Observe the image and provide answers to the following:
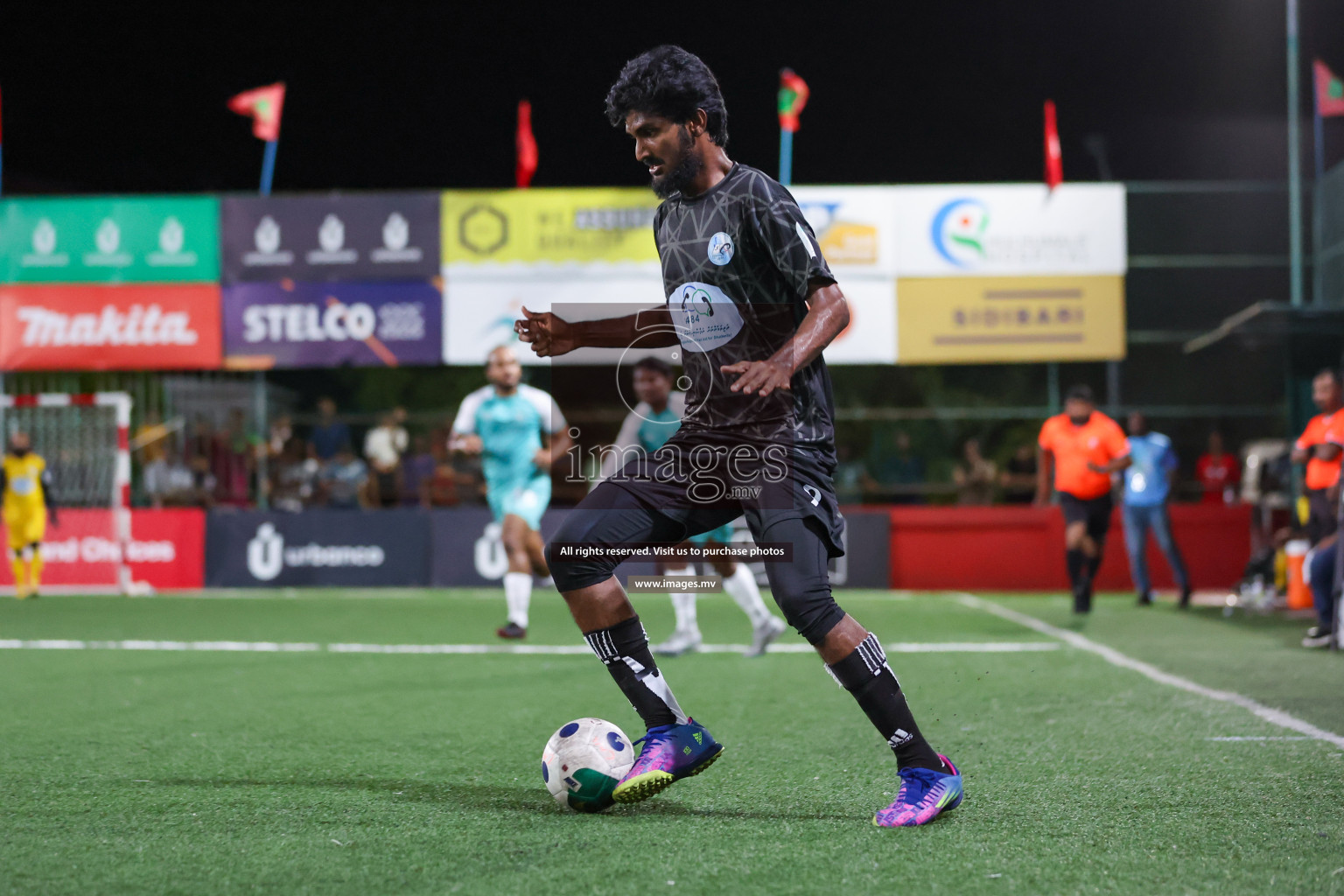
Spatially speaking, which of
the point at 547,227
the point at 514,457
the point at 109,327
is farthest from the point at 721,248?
the point at 109,327

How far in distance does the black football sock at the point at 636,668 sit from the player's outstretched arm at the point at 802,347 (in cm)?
92

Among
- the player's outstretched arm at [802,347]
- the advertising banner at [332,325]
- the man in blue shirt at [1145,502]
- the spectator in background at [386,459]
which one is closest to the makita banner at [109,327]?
the advertising banner at [332,325]

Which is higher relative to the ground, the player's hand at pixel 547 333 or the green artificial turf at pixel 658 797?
the player's hand at pixel 547 333

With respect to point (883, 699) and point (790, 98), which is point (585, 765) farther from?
point (790, 98)

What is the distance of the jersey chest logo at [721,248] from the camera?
12.5 ft

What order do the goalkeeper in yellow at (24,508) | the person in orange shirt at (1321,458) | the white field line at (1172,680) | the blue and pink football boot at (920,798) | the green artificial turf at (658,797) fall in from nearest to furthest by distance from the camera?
the green artificial turf at (658,797)
the blue and pink football boot at (920,798)
the white field line at (1172,680)
the person in orange shirt at (1321,458)
the goalkeeper in yellow at (24,508)

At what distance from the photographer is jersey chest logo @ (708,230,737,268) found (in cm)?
382

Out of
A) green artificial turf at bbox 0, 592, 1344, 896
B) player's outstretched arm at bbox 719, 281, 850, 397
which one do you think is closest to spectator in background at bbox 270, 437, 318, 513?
green artificial turf at bbox 0, 592, 1344, 896

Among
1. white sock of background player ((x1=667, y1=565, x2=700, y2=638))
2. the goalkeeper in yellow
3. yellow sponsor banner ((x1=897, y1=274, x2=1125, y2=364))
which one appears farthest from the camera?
yellow sponsor banner ((x1=897, y1=274, x2=1125, y2=364))

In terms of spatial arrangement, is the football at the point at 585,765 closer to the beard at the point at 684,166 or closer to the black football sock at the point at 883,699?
the black football sock at the point at 883,699

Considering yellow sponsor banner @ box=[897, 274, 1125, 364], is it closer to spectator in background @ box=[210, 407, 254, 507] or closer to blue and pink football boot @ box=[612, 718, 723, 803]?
spectator in background @ box=[210, 407, 254, 507]

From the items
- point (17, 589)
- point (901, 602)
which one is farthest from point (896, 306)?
point (17, 589)

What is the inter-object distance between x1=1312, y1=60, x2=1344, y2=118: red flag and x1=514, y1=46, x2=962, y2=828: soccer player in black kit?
1602 centimetres

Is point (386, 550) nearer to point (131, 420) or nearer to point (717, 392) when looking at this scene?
point (131, 420)
